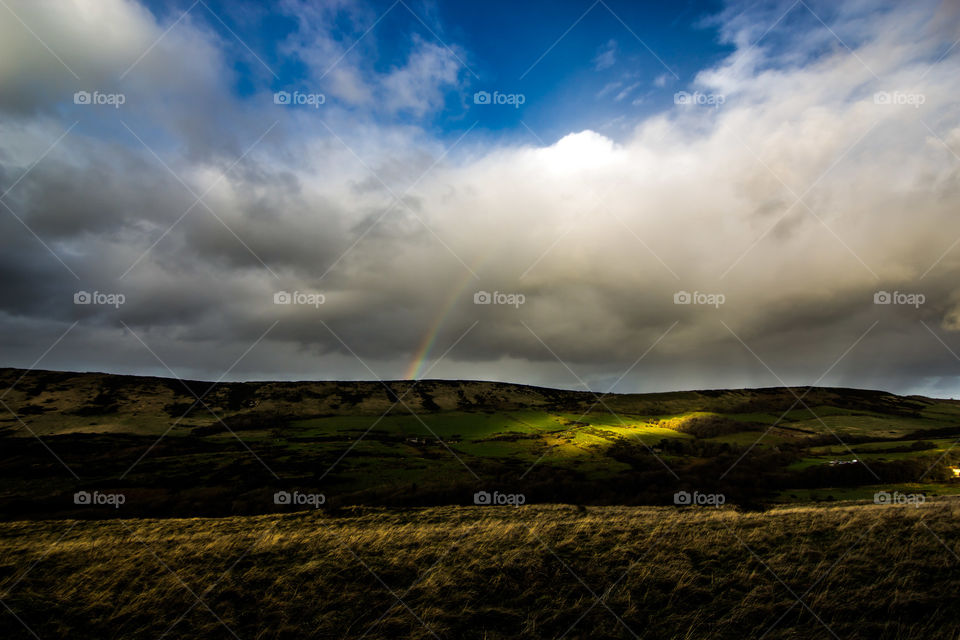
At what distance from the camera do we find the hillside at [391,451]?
43.5 metres

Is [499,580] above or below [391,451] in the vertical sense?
below

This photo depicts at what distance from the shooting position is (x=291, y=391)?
169500mm

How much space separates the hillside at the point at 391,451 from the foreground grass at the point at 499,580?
58.4ft

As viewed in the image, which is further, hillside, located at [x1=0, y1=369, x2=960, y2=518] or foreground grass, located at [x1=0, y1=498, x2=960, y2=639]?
hillside, located at [x1=0, y1=369, x2=960, y2=518]

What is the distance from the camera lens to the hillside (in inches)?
1711

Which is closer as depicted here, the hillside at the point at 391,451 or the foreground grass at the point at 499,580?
the foreground grass at the point at 499,580

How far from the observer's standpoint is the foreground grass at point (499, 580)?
1069 cm

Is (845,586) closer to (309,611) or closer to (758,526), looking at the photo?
(758,526)

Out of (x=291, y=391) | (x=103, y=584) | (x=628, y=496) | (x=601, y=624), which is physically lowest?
(x=628, y=496)

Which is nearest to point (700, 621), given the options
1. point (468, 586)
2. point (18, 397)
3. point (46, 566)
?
point (468, 586)

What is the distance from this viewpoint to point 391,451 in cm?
7331

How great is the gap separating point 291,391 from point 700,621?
591 feet

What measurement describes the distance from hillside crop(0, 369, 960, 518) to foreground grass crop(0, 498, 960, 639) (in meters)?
17.8

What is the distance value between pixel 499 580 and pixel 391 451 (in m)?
64.1
